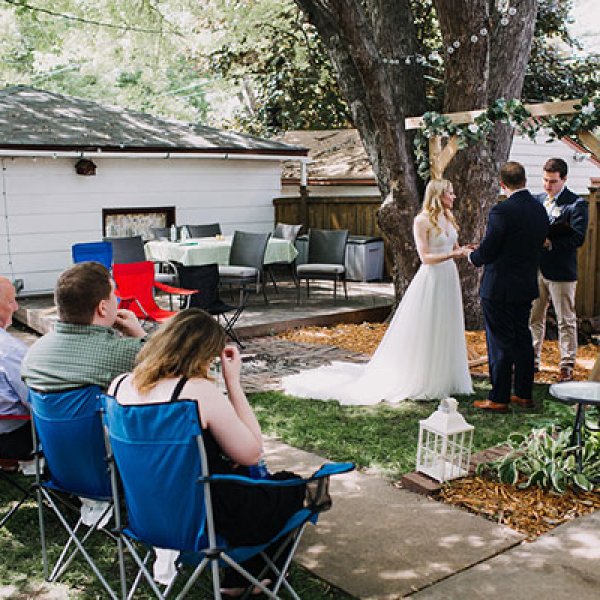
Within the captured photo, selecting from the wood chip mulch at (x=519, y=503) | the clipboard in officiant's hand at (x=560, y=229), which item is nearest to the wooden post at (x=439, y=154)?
the clipboard in officiant's hand at (x=560, y=229)

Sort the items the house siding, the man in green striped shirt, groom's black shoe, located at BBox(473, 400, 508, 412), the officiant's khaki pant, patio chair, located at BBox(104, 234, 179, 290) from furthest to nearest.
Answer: the house siding
patio chair, located at BBox(104, 234, 179, 290)
the officiant's khaki pant
groom's black shoe, located at BBox(473, 400, 508, 412)
the man in green striped shirt

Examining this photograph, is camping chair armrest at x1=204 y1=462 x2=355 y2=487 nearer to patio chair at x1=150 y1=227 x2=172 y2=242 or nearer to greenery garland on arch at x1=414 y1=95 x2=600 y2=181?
greenery garland on arch at x1=414 y1=95 x2=600 y2=181

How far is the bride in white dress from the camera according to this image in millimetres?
6645

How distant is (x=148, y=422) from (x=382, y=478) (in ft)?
7.82

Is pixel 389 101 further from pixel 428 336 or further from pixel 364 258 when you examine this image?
pixel 364 258

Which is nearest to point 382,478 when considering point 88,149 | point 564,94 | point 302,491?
point 302,491

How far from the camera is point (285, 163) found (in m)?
17.4

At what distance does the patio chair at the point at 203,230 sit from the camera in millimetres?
13281

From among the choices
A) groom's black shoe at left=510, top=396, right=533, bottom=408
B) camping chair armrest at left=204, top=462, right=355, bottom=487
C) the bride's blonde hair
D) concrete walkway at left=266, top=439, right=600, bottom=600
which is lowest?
concrete walkway at left=266, top=439, right=600, bottom=600

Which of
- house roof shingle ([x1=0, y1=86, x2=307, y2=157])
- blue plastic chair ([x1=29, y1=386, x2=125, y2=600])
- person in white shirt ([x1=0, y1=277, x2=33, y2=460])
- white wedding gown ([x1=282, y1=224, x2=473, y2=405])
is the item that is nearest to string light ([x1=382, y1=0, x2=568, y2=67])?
white wedding gown ([x1=282, y1=224, x2=473, y2=405])

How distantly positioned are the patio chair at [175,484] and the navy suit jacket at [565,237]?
4923 mm

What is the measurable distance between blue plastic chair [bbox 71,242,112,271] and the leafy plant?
21.4 ft

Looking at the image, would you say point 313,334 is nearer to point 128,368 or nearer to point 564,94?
point 128,368

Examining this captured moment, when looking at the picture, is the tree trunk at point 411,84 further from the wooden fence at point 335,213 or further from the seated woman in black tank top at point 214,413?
the seated woman in black tank top at point 214,413
